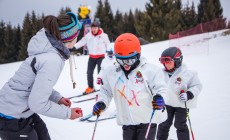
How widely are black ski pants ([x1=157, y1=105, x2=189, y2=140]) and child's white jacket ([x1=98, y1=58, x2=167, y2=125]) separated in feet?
2.57

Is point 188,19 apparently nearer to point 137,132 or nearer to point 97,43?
point 97,43

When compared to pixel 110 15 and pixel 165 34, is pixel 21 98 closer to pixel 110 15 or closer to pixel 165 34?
pixel 165 34

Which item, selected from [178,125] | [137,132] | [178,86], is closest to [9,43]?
[178,86]

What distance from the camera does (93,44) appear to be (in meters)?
A: 7.25

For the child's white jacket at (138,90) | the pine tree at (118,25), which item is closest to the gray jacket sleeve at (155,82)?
the child's white jacket at (138,90)

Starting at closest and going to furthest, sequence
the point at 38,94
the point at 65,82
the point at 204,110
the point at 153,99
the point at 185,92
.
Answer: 1. the point at 38,94
2. the point at 153,99
3. the point at 185,92
4. the point at 204,110
5. the point at 65,82

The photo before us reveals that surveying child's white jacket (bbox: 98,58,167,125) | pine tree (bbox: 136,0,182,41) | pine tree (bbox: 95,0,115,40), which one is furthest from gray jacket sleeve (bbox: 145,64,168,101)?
pine tree (bbox: 95,0,115,40)

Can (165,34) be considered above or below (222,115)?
above

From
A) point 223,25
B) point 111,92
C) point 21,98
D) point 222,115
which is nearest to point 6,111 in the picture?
point 21,98

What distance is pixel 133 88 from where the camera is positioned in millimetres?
2582

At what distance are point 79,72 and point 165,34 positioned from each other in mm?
26917

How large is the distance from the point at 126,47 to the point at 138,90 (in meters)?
0.49

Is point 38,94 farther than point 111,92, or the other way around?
point 111,92

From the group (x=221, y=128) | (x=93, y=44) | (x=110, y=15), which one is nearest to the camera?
(x=221, y=128)
